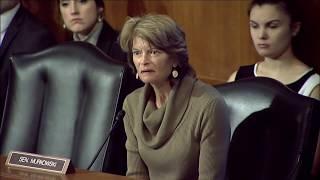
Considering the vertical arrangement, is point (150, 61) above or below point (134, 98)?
above

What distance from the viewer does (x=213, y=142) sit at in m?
1.57

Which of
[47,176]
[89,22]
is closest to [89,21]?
[89,22]

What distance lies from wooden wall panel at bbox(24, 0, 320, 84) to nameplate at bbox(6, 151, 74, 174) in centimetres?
119

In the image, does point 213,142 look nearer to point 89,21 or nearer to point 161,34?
point 161,34

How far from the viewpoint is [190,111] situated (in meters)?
1.60

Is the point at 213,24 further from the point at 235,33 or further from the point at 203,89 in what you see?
the point at 203,89

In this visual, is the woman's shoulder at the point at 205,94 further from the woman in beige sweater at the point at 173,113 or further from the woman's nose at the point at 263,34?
the woman's nose at the point at 263,34

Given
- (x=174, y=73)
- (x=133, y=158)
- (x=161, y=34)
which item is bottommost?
(x=133, y=158)

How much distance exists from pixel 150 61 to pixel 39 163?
0.36 m

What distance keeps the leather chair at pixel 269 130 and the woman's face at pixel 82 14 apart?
0.99 metres

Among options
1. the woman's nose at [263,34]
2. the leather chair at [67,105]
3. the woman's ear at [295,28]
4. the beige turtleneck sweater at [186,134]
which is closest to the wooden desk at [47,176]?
the beige turtleneck sweater at [186,134]

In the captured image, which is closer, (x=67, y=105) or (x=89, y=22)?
(x=67, y=105)

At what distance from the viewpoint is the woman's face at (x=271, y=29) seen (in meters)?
2.23

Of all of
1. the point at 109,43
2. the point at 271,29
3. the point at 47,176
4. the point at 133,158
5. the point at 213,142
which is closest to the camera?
the point at 47,176
